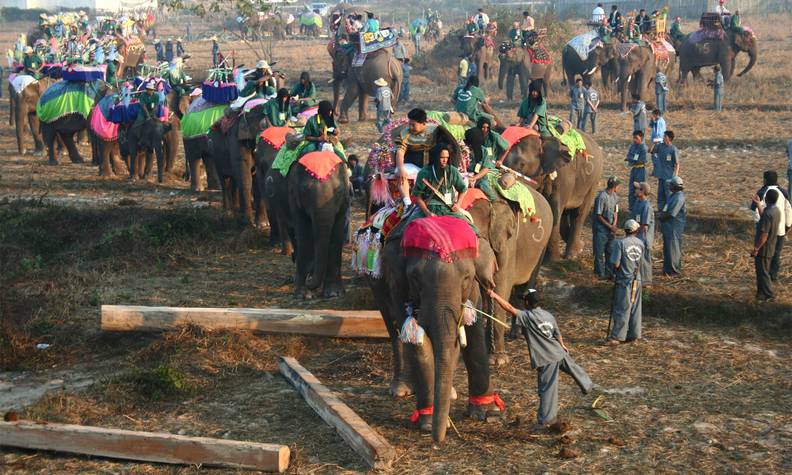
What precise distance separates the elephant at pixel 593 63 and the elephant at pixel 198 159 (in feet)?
45.1

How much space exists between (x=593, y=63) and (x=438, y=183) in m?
24.3

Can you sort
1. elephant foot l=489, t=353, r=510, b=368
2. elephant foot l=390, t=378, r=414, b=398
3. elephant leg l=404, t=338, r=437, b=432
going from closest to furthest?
elephant leg l=404, t=338, r=437, b=432 → elephant foot l=390, t=378, r=414, b=398 → elephant foot l=489, t=353, r=510, b=368

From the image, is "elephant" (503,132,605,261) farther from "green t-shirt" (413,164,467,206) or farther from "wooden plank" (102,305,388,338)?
"green t-shirt" (413,164,467,206)

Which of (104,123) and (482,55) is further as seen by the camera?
(482,55)

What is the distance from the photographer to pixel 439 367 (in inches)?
321

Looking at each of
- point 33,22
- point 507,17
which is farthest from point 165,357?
point 33,22

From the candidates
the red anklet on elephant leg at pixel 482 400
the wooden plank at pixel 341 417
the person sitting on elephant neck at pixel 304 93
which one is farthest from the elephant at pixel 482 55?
the red anklet on elephant leg at pixel 482 400

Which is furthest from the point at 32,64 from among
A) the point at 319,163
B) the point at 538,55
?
the point at 319,163

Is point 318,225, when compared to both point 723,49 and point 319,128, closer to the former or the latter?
point 319,128

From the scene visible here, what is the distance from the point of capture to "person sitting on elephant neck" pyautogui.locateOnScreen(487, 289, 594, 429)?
877 cm

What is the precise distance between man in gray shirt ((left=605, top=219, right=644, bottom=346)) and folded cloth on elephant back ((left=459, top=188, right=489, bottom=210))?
2.15 metres

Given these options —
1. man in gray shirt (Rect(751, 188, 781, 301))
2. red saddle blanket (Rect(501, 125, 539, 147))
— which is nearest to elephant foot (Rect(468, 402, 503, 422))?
man in gray shirt (Rect(751, 188, 781, 301))

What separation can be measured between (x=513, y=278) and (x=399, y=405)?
172 centimetres

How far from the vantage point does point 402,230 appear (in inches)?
344
